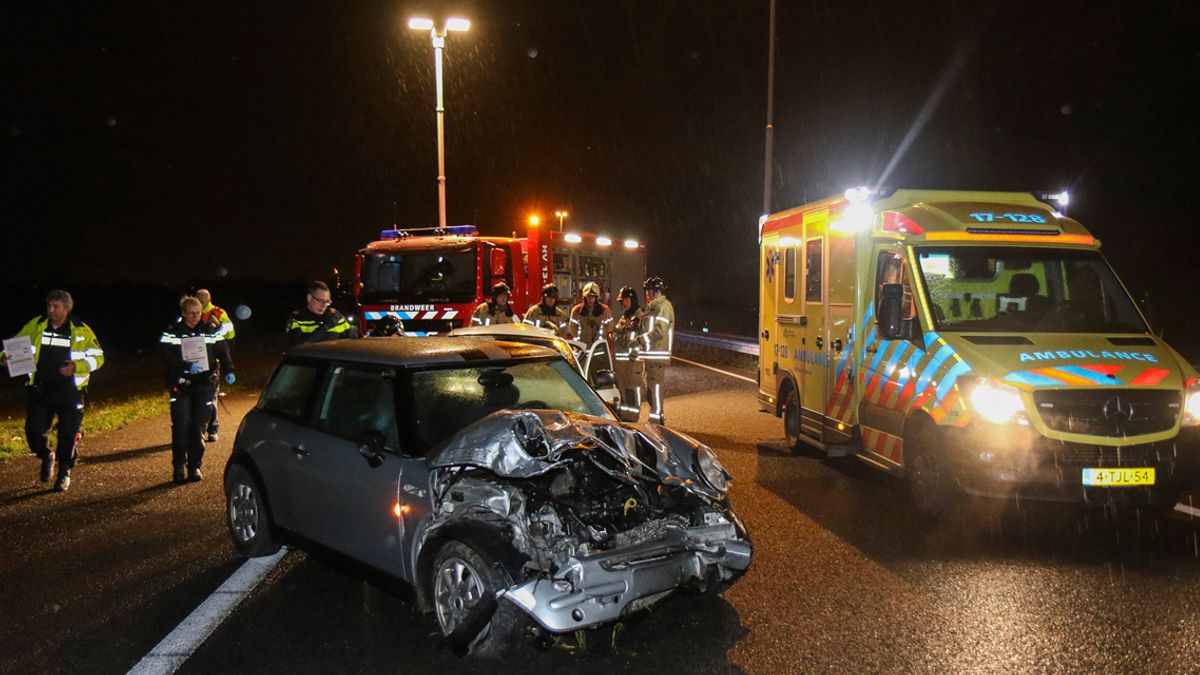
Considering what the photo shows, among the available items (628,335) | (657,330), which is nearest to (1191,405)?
(657,330)

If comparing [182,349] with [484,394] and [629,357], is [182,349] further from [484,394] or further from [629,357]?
[629,357]

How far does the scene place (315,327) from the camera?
9031 mm

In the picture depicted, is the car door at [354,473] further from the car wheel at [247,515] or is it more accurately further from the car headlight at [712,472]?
the car headlight at [712,472]

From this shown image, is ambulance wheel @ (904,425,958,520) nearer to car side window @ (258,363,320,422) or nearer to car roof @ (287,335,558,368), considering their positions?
car roof @ (287,335,558,368)

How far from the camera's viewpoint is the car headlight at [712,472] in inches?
208

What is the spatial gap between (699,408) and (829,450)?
4.89 meters

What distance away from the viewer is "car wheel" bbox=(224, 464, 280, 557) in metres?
6.22

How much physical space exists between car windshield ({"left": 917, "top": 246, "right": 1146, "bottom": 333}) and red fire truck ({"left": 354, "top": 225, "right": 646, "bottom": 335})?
865 centimetres

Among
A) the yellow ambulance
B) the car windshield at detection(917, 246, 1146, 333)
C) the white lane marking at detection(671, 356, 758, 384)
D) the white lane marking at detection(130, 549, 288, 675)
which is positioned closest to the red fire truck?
the white lane marking at detection(671, 356, 758, 384)

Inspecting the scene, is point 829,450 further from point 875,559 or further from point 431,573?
point 431,573

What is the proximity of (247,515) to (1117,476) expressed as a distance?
586 centimetres

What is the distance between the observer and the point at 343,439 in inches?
217

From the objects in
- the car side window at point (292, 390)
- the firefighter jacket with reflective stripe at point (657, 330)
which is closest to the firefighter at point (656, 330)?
the firefighter jacket with reflective stripe at point (657, 330)

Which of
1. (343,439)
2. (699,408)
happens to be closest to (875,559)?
(343,439)
